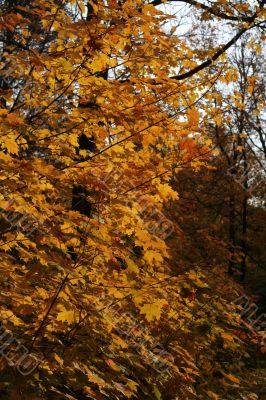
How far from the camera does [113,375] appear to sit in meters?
3.49

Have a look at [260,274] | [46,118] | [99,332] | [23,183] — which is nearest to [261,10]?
[46,118]

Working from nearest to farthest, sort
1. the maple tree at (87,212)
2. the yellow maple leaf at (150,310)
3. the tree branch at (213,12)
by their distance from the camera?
the maple tree at (87,212)
the yellow maple leaf at (150,310)
the tree branch at (213,12)

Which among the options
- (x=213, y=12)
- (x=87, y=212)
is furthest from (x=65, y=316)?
(x=213, y=12)

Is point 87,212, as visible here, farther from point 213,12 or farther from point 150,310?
point 213,12

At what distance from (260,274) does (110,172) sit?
18179 mm

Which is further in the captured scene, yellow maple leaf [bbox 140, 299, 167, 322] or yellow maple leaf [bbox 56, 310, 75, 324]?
yellow maple leaf [bbox 140, 299, 167, 322]

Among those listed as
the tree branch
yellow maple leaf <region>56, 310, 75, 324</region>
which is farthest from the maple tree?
the tree branch

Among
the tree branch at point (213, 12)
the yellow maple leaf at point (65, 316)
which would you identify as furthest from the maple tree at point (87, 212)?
the tree branch at point (213, 12)

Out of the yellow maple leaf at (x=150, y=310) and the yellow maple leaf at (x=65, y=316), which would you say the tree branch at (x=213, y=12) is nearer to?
the yellow maple leaf at (x=150, y=310)

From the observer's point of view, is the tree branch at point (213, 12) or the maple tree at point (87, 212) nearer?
the maple tree at point (87, 212)

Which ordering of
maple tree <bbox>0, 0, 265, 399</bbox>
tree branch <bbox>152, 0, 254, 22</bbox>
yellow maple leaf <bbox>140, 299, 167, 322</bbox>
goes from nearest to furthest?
maple tree <bbox>0, 0, 265, 399</bbox> → yellow maple leaf <bbox>140, 299, 167, 322</bbox> → tree branch <bbox>152, 0, 254, 22</bbox>

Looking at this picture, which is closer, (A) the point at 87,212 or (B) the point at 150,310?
(B) the point at 150,310

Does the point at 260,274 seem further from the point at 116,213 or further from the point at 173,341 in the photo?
the point at 116,213

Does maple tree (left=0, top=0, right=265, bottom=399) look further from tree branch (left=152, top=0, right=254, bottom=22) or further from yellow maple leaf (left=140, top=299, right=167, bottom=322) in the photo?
tree branch (left=152, top=0, right=254, bottom=22)
